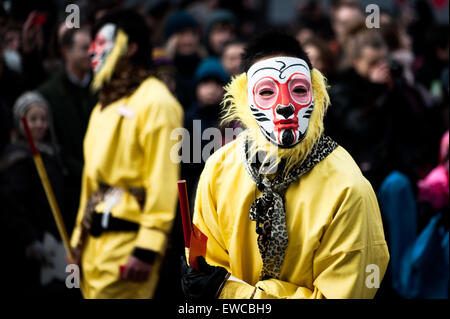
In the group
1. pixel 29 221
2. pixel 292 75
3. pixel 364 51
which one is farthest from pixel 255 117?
pixel 364 51

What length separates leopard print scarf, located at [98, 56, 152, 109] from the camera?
13.2ft

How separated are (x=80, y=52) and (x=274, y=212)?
10.0 ft

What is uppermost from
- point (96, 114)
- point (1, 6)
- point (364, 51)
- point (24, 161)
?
point (1, 6)

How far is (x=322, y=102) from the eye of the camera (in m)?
2.78

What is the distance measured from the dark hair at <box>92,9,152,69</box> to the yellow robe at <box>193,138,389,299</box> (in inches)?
61.5

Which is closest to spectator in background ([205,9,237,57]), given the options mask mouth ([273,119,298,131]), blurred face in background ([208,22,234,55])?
blurred face in background ([208,22,234,55])

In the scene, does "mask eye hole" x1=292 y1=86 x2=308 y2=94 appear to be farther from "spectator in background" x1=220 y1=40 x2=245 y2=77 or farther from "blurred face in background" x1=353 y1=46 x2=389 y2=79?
"spectator in background" x1=220 y1=40 x2=245 y2=77

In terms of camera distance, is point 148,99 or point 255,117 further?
point 148,99

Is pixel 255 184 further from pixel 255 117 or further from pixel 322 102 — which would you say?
pixel 322 102

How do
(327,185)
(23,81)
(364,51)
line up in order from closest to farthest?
(327,185) → (364,51) → (23,81)

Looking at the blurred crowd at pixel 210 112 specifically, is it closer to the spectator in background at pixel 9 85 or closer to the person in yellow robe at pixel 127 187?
the spectator in background at pixel 9 85

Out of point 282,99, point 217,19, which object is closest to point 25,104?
point 217,19

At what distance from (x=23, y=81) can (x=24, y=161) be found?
132 cm

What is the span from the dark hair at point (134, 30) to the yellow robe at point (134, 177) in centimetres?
25
